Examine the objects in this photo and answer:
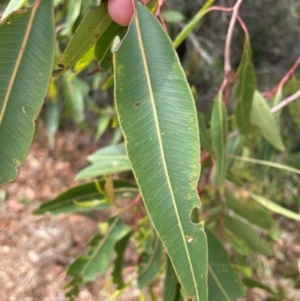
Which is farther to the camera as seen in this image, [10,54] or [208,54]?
[208,54]

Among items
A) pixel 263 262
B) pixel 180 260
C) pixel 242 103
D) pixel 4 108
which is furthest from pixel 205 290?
pixel 263 262

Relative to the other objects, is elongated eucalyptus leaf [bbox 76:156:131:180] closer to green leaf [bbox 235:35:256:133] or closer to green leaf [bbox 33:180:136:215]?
green leaf [bbox 33:180:136:215]

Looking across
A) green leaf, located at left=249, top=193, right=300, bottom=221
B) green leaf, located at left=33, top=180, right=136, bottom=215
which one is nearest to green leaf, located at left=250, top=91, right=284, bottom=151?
green leaf, located at left=249, top=193, right=300, bottom=221

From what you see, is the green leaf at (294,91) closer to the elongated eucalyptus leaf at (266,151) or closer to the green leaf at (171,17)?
the elongated eucalyptus leaf at (266,151)

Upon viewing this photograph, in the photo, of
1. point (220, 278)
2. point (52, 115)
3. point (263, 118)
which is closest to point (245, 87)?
point (263, 118)

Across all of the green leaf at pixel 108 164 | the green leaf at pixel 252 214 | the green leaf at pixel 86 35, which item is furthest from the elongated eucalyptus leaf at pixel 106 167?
the green leaf at pixel 86 35

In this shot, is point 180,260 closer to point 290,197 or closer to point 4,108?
point 4,108
